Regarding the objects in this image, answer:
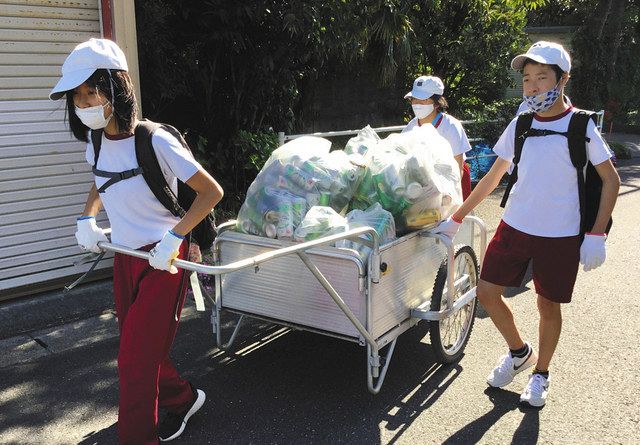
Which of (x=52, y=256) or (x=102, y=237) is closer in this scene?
(x=102, y=237)

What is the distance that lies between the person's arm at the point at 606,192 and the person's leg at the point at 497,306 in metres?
0.70

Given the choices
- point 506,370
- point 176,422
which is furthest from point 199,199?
point 506,370

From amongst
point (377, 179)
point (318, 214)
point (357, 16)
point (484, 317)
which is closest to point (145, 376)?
point (318, 214)

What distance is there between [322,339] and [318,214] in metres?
1.38

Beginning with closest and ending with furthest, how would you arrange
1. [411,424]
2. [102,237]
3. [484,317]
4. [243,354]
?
[102,237] < [411,424] < [243,354] < [484,317]

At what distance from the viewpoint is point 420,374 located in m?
4.09

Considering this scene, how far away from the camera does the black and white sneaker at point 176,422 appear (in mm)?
3326

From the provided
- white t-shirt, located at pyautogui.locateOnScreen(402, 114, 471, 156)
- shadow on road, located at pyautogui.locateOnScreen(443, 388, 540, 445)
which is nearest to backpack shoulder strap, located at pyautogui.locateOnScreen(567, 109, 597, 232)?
shadow on road, located at pyautogui.locateOnScreen(443, 388, 540, 445)

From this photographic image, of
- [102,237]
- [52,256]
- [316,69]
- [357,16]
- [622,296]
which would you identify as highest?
[357,16]

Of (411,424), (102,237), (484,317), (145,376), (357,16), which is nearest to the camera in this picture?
(145,376)

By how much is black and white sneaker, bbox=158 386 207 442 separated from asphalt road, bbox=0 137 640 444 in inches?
2.3

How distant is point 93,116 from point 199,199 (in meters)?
0.58

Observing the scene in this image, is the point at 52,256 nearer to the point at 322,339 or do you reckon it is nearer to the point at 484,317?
Answer: the point at 322,339

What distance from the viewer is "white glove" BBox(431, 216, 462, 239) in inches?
153
